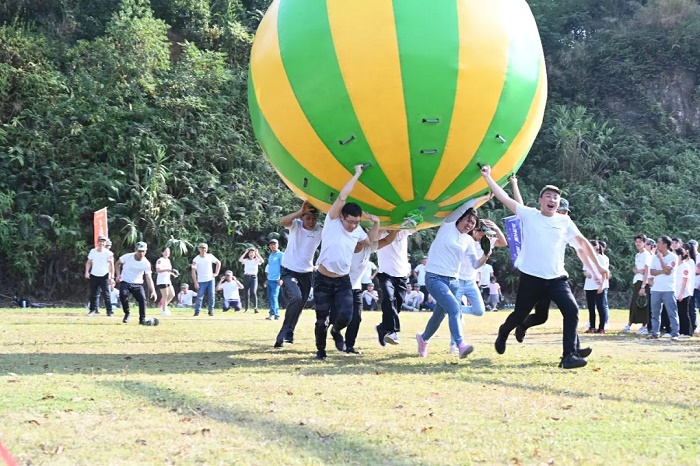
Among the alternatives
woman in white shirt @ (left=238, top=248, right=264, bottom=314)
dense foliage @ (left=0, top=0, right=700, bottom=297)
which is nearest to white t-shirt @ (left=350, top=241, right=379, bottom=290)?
woman in white shirt @ (left=238, top=248, right=264, bottom=314)

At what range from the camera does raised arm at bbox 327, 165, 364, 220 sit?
6.38 metres

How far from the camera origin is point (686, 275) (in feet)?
37.2

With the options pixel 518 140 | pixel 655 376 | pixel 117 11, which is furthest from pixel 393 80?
pixel 117 11

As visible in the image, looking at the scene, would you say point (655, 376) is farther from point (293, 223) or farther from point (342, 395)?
point (293, 223)

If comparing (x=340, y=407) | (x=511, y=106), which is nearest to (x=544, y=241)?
(x=511, y=106)

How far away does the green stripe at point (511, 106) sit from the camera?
20.9 ft

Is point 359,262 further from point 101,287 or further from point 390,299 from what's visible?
point 101,287

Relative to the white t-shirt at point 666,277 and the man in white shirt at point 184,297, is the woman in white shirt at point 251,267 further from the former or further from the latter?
the white t-shirt at point 666,277

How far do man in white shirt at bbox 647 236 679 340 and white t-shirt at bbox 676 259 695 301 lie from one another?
192mm

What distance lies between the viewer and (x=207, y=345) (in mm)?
9258

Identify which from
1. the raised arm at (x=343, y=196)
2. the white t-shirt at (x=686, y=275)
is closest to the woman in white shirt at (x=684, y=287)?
the white t-shirt at (x=686, y=275)

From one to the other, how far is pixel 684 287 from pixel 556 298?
5.32 m

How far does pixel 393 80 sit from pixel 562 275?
8.41 ft

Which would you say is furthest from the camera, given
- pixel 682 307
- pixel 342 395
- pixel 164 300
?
pixel 164 300
